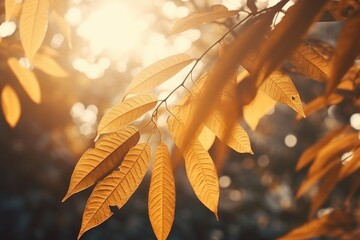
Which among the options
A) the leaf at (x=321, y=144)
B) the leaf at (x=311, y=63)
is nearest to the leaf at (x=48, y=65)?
the leaf at (x=321, y=144)

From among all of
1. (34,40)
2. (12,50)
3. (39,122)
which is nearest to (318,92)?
(39,122)

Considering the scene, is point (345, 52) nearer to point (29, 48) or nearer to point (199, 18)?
point (199, 18)

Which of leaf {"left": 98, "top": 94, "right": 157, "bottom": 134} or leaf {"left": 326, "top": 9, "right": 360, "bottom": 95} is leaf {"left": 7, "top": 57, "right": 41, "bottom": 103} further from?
leaf {"left": 326, "top": 9, "right": 360, "bottom": 95}

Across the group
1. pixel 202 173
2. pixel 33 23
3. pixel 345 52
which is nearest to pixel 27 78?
pixel 33 23

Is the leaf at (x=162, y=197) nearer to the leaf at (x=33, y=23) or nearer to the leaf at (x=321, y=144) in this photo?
the leaf at (x=33, y=23)

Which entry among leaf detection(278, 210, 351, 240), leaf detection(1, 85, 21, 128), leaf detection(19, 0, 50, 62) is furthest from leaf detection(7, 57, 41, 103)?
leaf detection(278, 210, 351, 240)
